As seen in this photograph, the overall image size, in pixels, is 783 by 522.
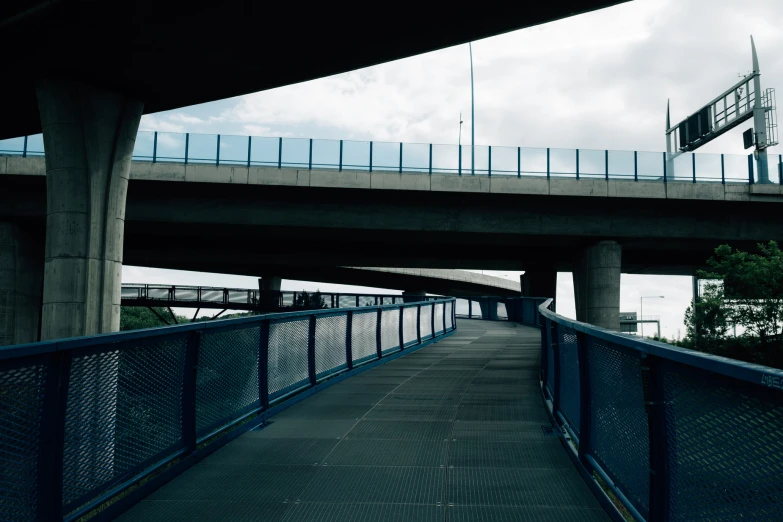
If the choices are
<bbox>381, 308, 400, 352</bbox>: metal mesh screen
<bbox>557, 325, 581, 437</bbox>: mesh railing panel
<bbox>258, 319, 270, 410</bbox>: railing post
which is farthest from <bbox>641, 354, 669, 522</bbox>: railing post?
<bbox>381, 308, 400, 352</bbox>: metal mesh screen

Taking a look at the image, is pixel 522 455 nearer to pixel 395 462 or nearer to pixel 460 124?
pixel 395 462

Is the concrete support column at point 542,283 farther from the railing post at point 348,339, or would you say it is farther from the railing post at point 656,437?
the railing post at point 656,437

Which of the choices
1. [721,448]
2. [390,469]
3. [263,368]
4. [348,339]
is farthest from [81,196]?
[721,448]

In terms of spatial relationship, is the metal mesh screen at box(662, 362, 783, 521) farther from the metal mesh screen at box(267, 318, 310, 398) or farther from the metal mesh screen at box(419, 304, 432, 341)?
the metal mesh screen at box(419, 304, 432, 341)

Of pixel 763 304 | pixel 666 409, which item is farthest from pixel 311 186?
pixel 763 304

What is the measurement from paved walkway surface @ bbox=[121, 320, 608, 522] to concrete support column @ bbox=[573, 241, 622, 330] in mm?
24520

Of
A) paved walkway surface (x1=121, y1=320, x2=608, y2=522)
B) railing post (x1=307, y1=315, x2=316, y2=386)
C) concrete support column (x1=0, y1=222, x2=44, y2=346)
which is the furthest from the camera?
concrete support column (x1=0, y1=222, x2=44, y2=346)

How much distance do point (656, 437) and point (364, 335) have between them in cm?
1030

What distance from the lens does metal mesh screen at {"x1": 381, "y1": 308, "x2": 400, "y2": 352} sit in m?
15.9

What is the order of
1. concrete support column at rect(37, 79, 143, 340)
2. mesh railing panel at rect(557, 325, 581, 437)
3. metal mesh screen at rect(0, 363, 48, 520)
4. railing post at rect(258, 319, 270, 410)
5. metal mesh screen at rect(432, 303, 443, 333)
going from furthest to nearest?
1. metal mesh screen at rect(432, 303, 443, 333)
2. concrete support column at rect(37, 79, 143, 340)
3. railing post at rect(258, 319, 270, 410)
4. mesh railing panel at rect(557, 325, 581, 437)
5. metal mesh screen at rect(0, 363, 48, 520)

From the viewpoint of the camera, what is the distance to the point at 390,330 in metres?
16.7

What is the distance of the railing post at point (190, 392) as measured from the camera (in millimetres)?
6457

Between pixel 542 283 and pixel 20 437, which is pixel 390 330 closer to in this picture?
pixel 20 437

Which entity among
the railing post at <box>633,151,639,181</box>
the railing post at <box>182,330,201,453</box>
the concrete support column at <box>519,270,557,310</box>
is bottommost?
the railing post at <box>182,330,201,453</box>
